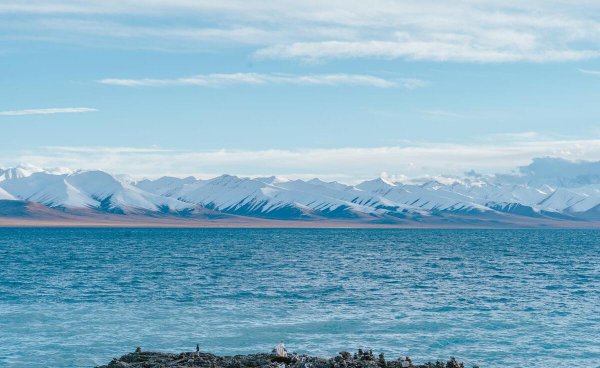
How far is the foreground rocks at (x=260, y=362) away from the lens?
23531 millimetres

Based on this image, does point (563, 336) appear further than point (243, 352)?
Yes

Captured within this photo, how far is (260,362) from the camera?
24594 mm

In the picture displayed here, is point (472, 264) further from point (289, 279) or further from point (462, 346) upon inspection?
point (462, 346)

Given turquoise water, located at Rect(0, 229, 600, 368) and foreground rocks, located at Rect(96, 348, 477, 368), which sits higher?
foreground rocks, located at Rect(96, 348, 477, 368)

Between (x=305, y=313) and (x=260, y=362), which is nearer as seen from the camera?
(x=260, y=362)

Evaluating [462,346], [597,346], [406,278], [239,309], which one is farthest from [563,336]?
[406,278]

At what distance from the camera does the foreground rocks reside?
77.2ft

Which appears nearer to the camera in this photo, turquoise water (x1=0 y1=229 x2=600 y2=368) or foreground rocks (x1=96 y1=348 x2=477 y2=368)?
foreground rocks (x1=96 y1=348 x2=477 y2=368)

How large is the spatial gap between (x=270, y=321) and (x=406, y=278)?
28.0 metres

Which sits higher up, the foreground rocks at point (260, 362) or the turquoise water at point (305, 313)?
the foreground rocks at point (260, 362)

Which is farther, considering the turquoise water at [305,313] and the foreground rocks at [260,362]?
the turquoise water at [305,313]

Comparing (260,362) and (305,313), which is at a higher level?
(260,362)

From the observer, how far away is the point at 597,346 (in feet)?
108

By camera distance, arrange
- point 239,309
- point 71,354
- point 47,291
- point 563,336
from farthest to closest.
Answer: point 47,291 → point 239,309 → point 563,336 → point 71,354
